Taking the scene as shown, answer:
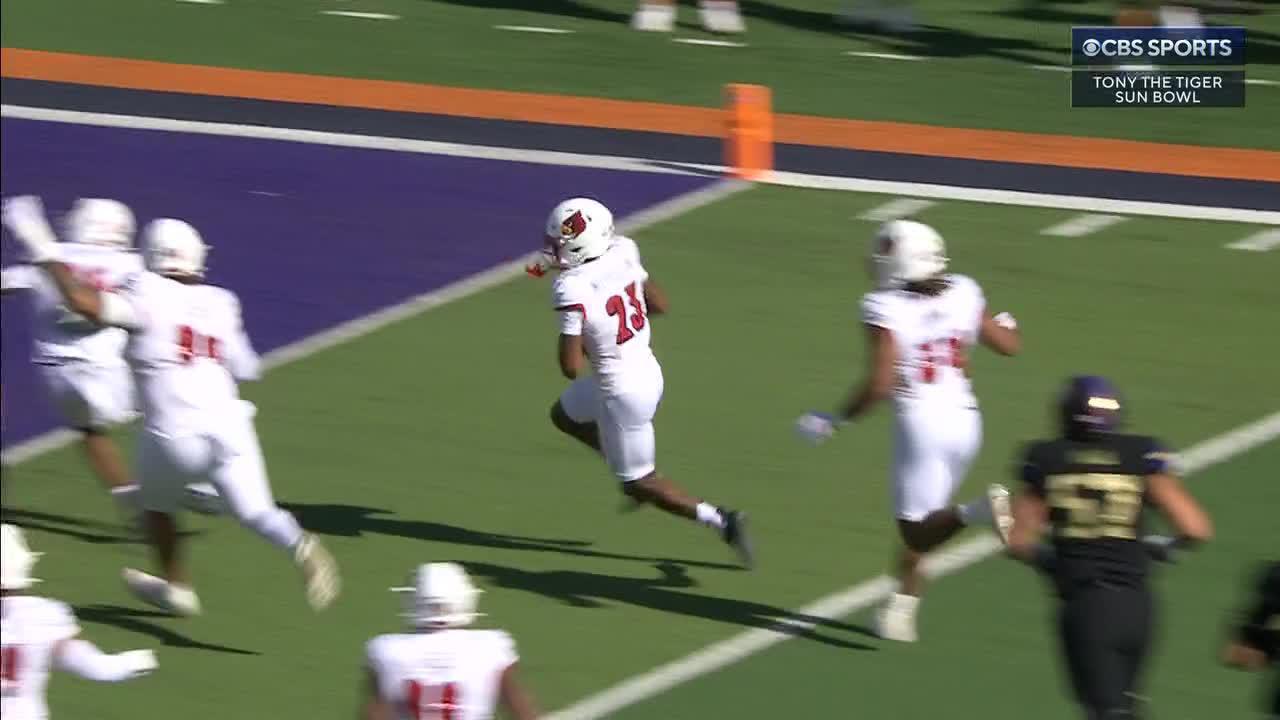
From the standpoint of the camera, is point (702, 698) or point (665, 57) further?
point (665, 57)

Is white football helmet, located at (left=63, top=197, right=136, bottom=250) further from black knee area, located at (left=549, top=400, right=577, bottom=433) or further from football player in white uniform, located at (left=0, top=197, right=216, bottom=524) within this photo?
black knee area, located at (left=549, top=400, right=577, bottom=433)

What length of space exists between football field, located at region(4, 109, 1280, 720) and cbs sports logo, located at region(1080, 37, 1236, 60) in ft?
11.6

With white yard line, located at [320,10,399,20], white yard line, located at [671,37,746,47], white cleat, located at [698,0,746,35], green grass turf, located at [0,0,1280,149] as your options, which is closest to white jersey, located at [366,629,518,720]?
green grass turf, located at [0,0,1280,149]

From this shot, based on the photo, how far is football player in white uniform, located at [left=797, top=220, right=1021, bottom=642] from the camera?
11281mm

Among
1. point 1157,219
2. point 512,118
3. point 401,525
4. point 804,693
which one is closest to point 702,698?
point 804,693

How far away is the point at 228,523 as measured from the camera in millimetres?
14109

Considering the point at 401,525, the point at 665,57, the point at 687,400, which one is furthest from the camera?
the point at 665,57

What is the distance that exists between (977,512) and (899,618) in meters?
1.54

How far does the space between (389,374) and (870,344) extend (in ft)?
18.1

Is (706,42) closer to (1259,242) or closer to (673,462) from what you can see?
(1259,242)

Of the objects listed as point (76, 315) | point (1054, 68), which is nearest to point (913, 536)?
point (76, 315)

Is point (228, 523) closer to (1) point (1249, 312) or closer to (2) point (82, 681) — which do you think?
(2) point (82, 681)

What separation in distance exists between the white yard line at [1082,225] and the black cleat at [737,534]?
220 inches

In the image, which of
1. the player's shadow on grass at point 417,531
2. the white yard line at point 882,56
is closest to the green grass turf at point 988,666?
the player's shadow on grass at point 417,531
